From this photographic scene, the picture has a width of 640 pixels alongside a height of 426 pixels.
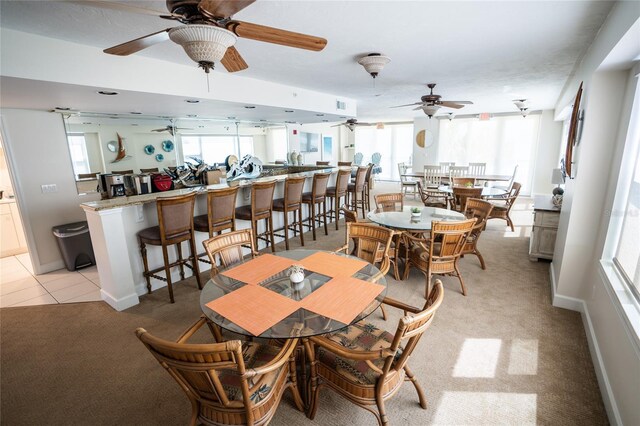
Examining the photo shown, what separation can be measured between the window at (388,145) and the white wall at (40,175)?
32.9ft

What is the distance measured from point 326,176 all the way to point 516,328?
3.12 meters

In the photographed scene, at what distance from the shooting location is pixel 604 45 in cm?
218

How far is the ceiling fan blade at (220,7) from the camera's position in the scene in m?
1.38

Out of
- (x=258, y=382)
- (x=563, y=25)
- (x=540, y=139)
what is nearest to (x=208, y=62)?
(x=258, y=382)

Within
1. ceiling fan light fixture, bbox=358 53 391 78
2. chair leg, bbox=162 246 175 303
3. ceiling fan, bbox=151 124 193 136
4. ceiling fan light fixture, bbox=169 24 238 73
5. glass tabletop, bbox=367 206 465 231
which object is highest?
ceiling fan light fixture, bbox=358 53 391 78

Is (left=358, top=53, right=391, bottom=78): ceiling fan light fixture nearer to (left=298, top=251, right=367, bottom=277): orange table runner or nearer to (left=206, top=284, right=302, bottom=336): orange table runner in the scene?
(left=298, top=251, right=367, bottom=277): orange table runner

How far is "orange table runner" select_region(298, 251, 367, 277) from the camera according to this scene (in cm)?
196

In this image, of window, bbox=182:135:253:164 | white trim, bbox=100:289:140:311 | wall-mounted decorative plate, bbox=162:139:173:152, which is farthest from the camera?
window, bbox=182:135:253:164

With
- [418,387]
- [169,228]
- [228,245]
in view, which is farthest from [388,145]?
[418,387]

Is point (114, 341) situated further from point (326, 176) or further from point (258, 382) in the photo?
point (326, 176)

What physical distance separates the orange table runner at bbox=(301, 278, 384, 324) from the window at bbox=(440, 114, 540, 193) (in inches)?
Result: 350

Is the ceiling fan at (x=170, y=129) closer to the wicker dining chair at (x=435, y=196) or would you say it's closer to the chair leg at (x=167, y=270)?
the chair leg at (x=167, y=270)

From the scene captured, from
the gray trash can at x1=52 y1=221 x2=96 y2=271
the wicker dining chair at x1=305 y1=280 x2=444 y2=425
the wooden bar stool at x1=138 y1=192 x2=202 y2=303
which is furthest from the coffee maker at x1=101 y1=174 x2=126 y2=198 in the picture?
the wicker dining chair at x1=305 y1=280 x2=444 y2=425

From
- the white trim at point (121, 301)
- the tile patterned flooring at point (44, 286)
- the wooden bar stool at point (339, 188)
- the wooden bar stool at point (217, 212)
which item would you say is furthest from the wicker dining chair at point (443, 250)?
the tile patterned flooring at point (44, 286)
